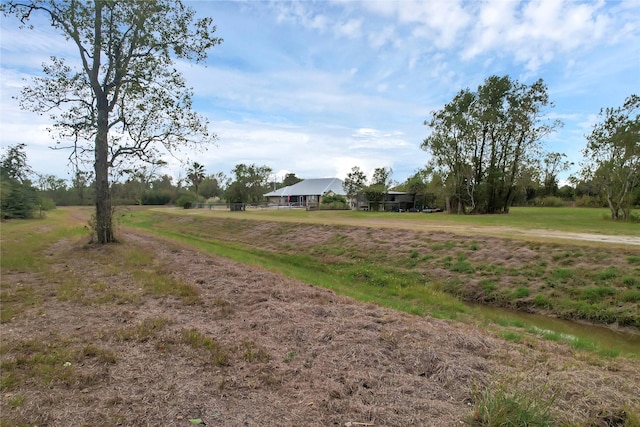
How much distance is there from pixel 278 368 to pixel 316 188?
6104 cm

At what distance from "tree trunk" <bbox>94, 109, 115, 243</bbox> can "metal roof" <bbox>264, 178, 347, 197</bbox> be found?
47511 mm

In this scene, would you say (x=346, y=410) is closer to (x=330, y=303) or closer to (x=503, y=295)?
(x=330, y=303)

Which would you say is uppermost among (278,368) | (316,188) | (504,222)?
(316,188)

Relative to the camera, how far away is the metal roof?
6284 centimetres

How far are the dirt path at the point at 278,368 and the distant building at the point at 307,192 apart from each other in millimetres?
54678

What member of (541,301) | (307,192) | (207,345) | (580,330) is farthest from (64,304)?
(307,192)

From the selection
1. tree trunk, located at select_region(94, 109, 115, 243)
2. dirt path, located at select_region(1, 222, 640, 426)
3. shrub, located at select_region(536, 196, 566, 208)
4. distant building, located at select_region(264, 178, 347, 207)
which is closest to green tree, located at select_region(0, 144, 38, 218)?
tree trunk, located at select_region(94, 109, 115, 243)

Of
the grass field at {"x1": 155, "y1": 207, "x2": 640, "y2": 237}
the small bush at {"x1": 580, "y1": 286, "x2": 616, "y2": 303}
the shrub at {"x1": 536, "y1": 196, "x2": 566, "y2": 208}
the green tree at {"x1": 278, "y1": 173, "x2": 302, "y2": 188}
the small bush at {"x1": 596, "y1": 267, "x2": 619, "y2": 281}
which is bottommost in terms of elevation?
the small bush at {"x1": 580, "y1": 286, "x2": 616, "y2": 303}

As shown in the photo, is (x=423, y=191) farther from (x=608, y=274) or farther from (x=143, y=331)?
(x=143, y=331)

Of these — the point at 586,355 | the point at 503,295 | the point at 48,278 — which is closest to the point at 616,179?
the point at 503,295

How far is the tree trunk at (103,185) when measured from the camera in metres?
14.1

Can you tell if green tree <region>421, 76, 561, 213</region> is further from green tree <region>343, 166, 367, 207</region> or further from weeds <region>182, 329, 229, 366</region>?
weeds <region>182, 329, 229, 366</region>

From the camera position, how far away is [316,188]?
64938 millimetres

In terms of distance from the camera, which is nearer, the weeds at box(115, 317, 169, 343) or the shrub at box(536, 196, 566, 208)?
the weeds at box(115, 317, 169, 343)
